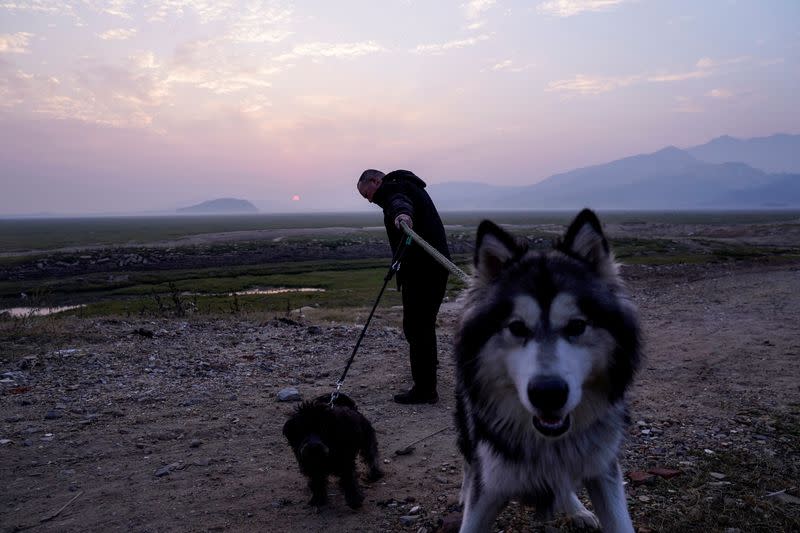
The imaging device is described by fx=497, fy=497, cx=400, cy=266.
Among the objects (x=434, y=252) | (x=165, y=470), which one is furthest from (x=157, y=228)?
(x=434, y=252)

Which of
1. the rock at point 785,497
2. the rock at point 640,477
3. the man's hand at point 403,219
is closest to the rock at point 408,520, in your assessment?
the rock at point 640,477

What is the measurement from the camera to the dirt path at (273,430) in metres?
4.11

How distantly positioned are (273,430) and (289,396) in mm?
996

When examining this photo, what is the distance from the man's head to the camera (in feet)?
22.3

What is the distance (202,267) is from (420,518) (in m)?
37.5

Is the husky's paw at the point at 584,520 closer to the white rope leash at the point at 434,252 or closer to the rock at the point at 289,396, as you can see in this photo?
the white rope leash at the point at 434,252

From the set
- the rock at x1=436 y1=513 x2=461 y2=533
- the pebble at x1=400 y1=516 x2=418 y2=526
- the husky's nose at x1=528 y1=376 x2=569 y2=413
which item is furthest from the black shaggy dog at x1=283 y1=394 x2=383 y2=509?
the husky's nose at x1=528 y1=376 x2=569 y2=413

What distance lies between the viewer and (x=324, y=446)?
4156 millimetres

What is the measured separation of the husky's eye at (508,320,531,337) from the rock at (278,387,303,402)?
4.73 metres

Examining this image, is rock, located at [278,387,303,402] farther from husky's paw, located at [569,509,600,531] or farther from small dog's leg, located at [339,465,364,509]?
husky's paw, located at [569,509,600,531]

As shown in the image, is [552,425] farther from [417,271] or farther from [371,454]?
[417,271]

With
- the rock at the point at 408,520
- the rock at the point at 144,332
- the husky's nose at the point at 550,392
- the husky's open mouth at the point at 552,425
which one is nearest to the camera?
the husky's nose at the point at 550,392

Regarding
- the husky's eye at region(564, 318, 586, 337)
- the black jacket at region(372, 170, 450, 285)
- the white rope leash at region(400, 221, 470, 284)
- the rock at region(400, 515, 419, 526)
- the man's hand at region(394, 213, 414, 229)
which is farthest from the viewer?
the black jacket at region(372, 170, 450, 285)

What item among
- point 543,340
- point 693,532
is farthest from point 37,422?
point 693,532
